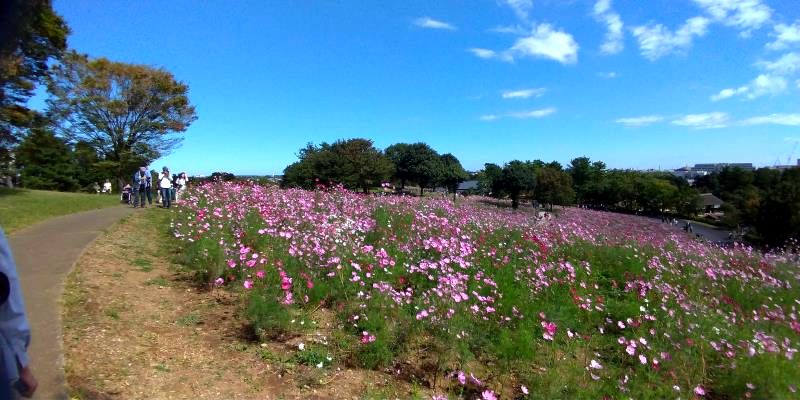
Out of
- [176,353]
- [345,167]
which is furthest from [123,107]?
[176,353]

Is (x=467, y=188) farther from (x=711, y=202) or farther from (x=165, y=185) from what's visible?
(x=165, y=185)

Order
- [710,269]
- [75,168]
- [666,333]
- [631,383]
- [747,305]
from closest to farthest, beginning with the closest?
[631,383], [666,333], [747,305], [710,269], [75,168]

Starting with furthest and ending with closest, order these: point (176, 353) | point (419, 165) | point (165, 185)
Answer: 1. point (419, 165)
2. point (165, 185)
3. point (176, 353)

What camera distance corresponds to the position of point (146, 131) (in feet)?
96.1

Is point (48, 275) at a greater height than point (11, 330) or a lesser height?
lesser

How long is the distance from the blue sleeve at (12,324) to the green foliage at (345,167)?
20.1 metres

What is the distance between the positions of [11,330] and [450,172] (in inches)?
Answer: 2131

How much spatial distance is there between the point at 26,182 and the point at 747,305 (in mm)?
45332

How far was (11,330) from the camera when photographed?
1.14 metres

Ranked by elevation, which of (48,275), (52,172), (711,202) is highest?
(52,172)

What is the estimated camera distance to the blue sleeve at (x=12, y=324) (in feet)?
3.67

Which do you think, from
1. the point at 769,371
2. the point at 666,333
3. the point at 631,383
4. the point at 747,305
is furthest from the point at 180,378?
the point at 747,305

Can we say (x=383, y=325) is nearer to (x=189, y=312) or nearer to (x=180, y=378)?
(x=180, y=378)

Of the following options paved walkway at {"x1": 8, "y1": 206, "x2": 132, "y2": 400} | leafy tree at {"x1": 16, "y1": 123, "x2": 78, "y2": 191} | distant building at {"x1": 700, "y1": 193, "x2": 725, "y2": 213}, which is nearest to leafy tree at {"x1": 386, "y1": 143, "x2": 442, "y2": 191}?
leafy tree at {"x1": 16, "y1": 123, "x2": 78, "y2": 191}
